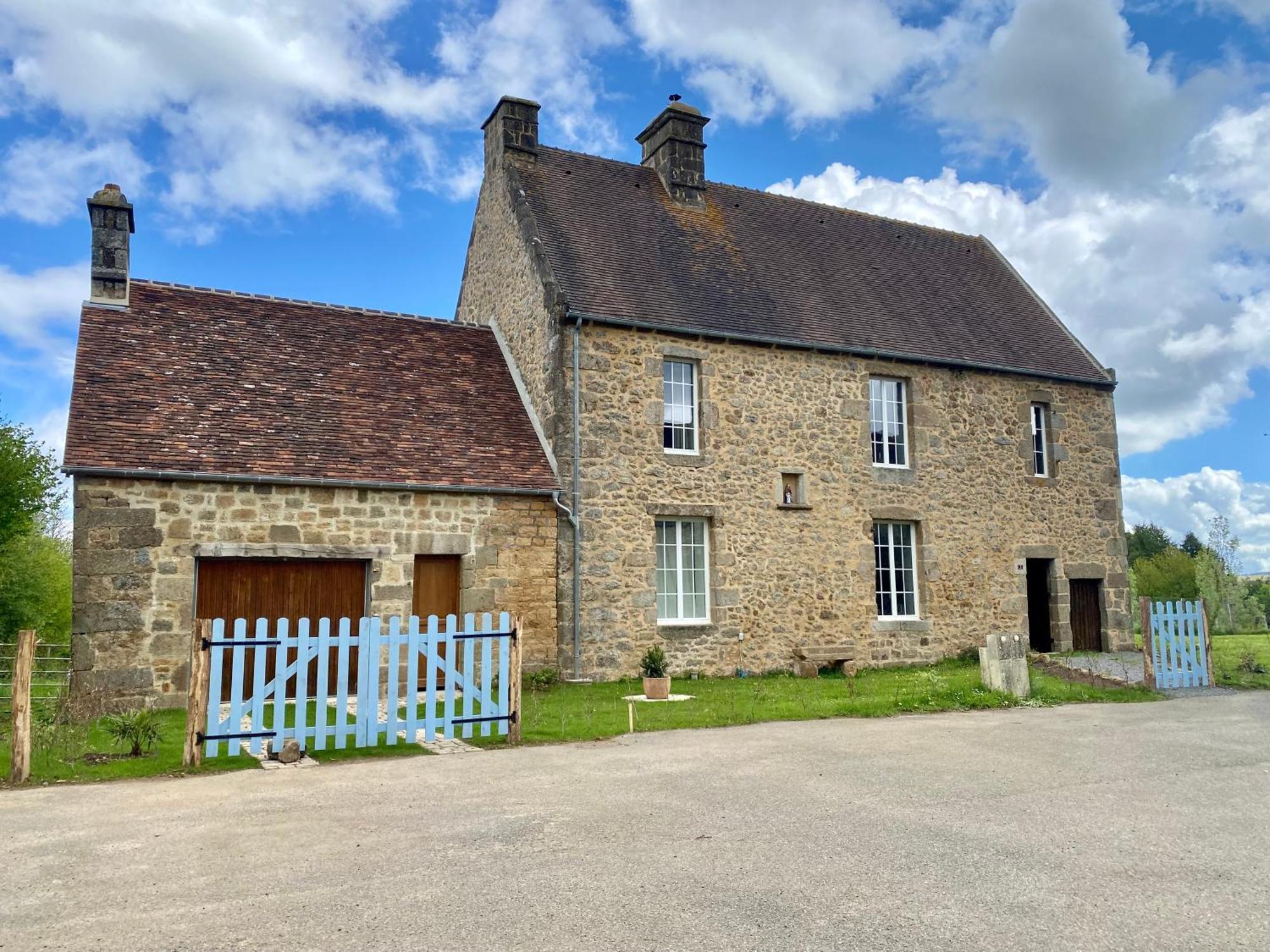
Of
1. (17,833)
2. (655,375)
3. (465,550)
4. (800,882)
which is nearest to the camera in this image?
(800,882)

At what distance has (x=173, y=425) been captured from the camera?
1282cm

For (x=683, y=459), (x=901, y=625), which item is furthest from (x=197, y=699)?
(x=901, y=625)

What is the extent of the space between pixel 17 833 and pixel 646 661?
945 cm

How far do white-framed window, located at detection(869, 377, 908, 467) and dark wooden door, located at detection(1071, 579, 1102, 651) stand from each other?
204 inches

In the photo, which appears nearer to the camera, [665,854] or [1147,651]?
[665,854]

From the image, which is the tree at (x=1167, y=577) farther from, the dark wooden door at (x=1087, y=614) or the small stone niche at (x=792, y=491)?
the small stone niche at (x=792, y=491)

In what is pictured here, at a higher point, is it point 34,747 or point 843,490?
point 843,490

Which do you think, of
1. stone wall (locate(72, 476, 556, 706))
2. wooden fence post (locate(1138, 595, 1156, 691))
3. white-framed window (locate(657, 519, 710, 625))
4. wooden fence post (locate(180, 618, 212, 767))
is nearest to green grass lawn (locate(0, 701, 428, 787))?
wooden fence post (locate(180, 618, 212, 767))

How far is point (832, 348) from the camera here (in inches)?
671

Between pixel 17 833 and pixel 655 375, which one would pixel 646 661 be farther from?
pixel 17 833

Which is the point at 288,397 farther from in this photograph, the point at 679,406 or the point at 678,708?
the point at 678,708

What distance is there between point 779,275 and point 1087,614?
31.4ft

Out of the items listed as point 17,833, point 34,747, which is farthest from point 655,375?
point 17,833

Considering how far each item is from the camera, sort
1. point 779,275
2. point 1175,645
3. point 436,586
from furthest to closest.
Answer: point 779,275 → point 436,586 → point 1175,645
